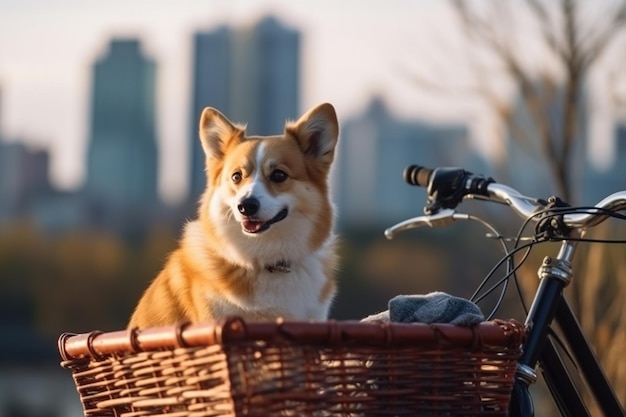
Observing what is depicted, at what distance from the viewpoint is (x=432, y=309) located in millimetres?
3102

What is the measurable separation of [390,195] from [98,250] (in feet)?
127

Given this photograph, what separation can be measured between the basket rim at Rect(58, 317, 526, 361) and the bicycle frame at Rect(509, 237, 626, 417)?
43 centimetres

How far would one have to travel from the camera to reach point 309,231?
4.79 meters

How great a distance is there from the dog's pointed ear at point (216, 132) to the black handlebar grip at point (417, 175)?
0.74 meters

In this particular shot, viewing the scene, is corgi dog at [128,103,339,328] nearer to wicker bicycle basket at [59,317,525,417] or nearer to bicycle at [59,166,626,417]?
bicycle at [59,166,626,417]

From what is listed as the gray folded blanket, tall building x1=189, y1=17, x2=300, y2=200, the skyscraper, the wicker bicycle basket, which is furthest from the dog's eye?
the skyscraper

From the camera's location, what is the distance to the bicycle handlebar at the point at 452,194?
12.4ft

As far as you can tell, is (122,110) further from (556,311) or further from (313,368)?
(313,368)

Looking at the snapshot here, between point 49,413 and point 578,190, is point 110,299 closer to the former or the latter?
point 49,413

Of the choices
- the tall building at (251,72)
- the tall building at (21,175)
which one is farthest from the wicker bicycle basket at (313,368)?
the tall building at (251,72)

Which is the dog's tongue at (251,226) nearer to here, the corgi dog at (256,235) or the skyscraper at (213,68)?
the corgi dog at (256,235)

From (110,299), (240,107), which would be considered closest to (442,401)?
(110,299)

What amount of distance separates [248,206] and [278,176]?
0.95 feet

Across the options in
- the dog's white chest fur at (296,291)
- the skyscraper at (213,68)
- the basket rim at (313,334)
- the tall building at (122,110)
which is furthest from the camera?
the tall building at (122,110)
